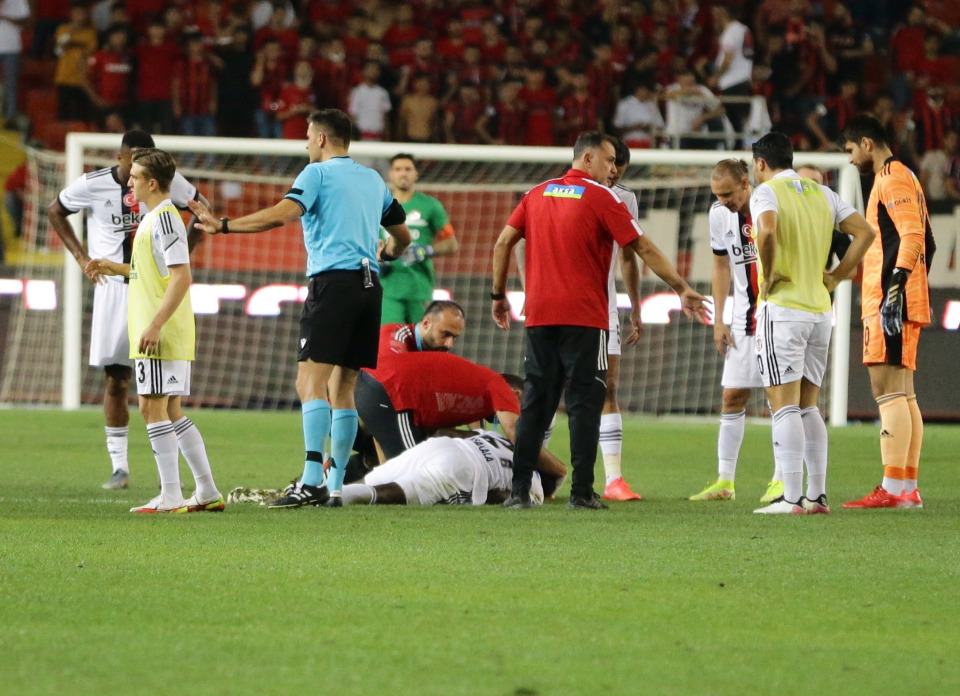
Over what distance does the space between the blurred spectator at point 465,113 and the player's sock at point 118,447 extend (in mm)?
11052

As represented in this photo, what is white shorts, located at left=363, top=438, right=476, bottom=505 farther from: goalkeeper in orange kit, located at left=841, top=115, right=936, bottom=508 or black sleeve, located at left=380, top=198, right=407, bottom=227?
goalkeeper in orange kit, located at left=841, top=115, right=936, bottom=508

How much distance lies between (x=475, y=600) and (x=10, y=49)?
1777cm

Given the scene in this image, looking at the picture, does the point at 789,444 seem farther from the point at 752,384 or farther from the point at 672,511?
the point at 752,384

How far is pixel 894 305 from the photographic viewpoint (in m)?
Result: 7.88

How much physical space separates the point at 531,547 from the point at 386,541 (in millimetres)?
613

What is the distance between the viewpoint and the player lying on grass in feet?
25.4

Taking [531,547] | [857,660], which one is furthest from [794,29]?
[857,660]

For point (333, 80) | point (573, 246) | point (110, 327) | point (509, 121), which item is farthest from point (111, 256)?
point (509, 121)

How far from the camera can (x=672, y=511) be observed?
24.8 ft

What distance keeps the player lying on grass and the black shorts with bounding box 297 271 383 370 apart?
627 mm

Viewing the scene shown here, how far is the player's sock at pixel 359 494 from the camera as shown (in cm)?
766

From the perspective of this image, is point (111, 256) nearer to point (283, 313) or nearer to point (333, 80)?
point (283, 313)

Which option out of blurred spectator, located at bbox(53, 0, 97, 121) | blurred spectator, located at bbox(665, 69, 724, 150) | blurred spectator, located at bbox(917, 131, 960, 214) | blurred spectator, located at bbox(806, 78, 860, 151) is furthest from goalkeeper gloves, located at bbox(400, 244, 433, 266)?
blurred spectator, located at bbox(53, 0, 97, 121)

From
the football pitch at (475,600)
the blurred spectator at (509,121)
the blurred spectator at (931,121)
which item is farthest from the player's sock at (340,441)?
the blurred spectator at (931,121)
